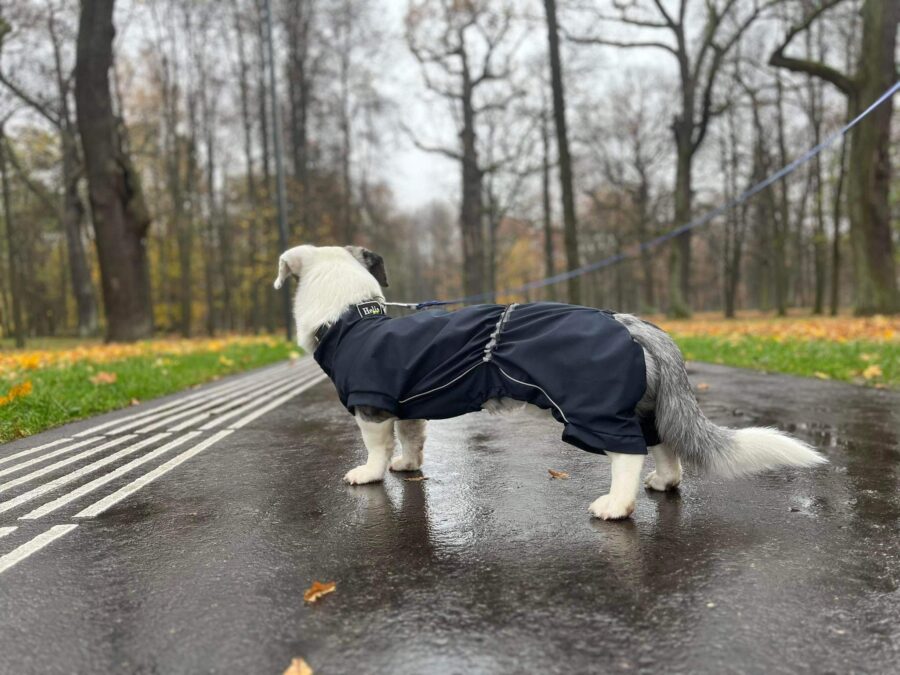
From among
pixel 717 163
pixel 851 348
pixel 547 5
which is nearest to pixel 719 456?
pixel 851 348

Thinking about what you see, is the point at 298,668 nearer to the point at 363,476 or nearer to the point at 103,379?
the point at 363,476

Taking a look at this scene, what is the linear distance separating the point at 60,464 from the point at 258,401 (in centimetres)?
321

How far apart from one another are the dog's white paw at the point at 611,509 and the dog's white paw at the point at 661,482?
508mm

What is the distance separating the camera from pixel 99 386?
7750mm

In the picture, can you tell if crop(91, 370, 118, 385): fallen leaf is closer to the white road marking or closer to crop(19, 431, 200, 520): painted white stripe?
the white road marking

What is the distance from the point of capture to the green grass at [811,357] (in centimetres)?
783

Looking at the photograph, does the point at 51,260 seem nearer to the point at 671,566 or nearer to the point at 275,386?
the point at 275,386

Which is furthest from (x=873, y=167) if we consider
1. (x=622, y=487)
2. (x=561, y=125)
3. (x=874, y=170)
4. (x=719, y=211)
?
(x=622, y=487)

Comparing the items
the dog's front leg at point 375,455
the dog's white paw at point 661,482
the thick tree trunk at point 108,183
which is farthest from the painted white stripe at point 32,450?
the thick tree trunk at point 108,183

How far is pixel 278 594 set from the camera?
2.30 meters

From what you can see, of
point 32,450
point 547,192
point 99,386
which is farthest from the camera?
point 547,192

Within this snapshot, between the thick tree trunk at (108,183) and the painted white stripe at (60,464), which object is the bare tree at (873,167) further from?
the thick tree trunk at (108,183)

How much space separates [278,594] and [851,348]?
10.1 metres

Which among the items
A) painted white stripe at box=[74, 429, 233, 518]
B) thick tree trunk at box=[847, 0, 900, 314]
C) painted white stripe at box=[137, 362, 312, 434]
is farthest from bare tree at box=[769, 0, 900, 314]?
painted white stripe at box=[74, 429, 233, 518]
